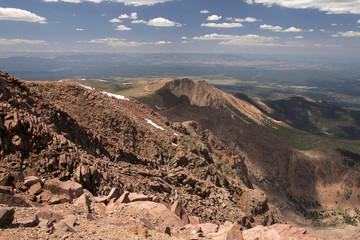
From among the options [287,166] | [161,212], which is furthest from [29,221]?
[287,166]

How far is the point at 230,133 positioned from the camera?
7388cm

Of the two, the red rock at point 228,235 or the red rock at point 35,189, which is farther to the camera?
the red rock at point 228,235

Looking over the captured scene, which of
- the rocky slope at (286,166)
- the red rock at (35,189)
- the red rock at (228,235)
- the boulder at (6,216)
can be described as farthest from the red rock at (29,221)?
the rocky slope at (286,166)

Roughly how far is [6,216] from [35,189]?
3343 mm

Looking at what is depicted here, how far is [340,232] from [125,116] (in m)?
42.2

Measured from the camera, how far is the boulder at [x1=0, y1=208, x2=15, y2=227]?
779 centimetres

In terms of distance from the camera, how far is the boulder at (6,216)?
7793 millimetres

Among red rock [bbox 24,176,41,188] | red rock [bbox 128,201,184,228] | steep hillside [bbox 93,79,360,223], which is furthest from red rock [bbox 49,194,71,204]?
steep hillside [bbox 93,79,360,223]

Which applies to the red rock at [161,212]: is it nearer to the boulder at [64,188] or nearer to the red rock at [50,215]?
the boulder at [64,188]

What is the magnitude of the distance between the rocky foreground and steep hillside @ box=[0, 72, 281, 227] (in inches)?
45.7

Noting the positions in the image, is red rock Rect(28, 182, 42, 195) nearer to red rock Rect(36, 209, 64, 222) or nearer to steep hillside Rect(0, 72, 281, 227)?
steep hillside Rect(0, 72, 281, 227)

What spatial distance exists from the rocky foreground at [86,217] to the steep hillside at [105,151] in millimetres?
1161

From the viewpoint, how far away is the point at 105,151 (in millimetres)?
19766

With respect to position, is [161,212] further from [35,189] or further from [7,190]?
[7,190]
